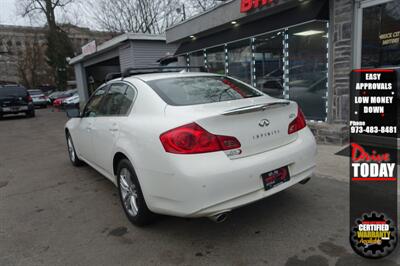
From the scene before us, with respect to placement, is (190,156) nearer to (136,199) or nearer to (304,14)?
(136,199)

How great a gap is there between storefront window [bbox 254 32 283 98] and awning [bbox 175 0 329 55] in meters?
0.28

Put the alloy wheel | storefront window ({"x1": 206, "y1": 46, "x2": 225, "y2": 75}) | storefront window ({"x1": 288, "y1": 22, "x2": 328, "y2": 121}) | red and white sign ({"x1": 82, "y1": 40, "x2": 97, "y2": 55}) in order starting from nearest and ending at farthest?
1. the alloy wheel
2. storefront window ({"x1": 288, "y1": 22, "x2": 328, "y2": 121})
3. storefront window ({"x1": 206, "y1": 46, "x2": 225, "y2": 75})
4. red and white sign ({"x1": 82, "y1": 40, "x2": 97, "y2": 55})

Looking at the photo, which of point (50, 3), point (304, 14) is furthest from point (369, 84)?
point (50, 3)

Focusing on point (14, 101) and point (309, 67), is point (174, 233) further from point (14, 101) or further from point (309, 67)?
point (14, 101)

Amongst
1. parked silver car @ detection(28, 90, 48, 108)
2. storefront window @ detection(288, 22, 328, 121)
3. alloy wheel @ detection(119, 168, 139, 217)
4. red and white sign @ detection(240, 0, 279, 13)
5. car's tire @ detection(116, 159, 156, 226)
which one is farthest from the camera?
parked silver car @ detection(28, 90, 48, 108)

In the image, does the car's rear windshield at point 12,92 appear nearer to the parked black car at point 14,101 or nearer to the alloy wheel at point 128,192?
the parked black car at point 14,101

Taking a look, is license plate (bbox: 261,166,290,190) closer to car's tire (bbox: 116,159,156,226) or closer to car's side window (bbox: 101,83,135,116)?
car's tire (bbox: 116,159,156,226)

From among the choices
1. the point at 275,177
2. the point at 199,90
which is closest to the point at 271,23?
the point at 199,90

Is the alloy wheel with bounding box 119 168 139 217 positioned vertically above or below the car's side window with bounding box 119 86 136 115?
below

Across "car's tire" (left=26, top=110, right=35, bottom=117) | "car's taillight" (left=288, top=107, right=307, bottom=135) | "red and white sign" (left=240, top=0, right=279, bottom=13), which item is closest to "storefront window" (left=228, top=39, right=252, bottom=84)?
"red and white sign" (left=240, top=0, right=279, bottom=13)

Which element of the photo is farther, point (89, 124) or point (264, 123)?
point (89, 124)

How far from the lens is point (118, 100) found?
360cm

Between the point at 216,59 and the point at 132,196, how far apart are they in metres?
7.29

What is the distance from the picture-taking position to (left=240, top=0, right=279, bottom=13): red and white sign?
265 inches
